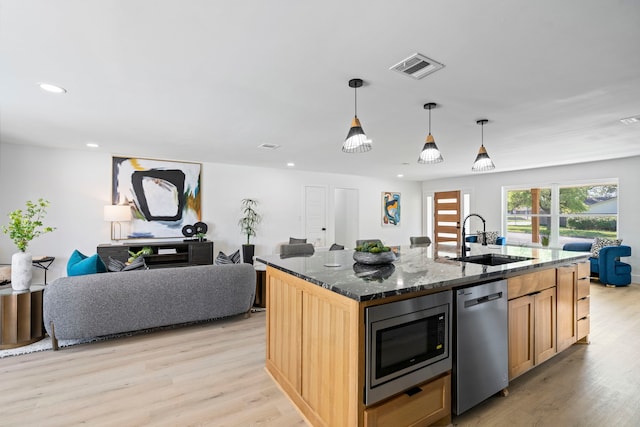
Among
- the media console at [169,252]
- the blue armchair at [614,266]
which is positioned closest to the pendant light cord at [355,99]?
the media console at [169,252]

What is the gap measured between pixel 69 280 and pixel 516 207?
8.59 m

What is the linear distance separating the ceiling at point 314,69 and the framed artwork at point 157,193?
1.35 metres

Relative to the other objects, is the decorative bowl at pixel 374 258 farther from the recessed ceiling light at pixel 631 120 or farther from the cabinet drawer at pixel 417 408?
the recessed ceiling light at pixel 631 120

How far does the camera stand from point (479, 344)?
1989mm

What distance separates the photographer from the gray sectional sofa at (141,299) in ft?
9.50

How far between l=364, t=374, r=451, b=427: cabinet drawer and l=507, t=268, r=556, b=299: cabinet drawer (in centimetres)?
81

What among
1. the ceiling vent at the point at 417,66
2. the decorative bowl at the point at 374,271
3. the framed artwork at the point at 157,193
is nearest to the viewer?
the decorative bowl at the point at 374,271

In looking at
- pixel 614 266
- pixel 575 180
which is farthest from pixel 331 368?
pixel 575 180

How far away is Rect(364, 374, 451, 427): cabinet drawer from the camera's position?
1.59 metres

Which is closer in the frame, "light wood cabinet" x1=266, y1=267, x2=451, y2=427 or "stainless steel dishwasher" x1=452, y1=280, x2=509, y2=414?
"light wood cabinet" x1=266, y1=267, x2=451, y2=427

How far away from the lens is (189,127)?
392 cm

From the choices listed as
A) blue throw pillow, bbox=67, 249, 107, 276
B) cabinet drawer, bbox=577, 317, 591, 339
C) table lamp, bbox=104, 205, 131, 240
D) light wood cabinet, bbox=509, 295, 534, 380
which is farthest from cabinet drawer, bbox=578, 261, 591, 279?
table lamp, bbox=104, 205, 131, 240

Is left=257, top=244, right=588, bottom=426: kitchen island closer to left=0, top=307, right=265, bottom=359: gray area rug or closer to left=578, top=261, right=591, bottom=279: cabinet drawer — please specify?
left=578, top=261, right=591, bottom=279: cabinet drawer

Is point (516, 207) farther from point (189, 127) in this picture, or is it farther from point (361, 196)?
point (189, 127)
